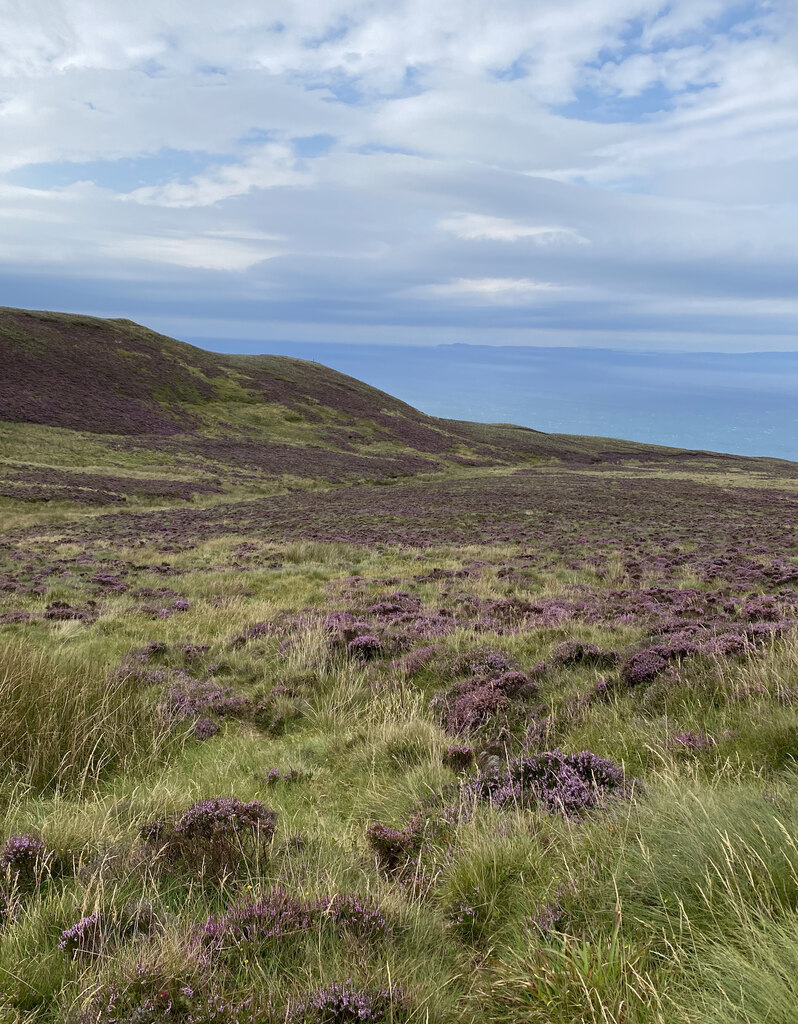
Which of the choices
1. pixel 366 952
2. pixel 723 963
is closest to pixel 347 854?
pixel 366 952

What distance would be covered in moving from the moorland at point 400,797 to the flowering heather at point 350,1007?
0.05 ft

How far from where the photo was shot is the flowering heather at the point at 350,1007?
226 cm


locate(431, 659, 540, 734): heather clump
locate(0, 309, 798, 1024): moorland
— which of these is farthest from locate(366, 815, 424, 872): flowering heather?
locate(431, 659, 540, 734): heather clump

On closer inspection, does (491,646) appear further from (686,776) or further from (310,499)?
(310,499)

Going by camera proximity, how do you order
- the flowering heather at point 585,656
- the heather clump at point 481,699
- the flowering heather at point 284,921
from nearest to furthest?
the flowering heather at point 284,921 → the heather clump at point 481,699 → the flowering heather at point 585,656

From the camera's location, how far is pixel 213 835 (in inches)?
145

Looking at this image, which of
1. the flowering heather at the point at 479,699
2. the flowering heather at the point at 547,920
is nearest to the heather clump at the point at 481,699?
the flowering heather at the point at 479,699

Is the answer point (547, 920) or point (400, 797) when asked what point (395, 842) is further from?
point (547, 920)

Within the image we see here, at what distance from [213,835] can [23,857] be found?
1087 mm

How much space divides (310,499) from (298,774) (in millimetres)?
38408

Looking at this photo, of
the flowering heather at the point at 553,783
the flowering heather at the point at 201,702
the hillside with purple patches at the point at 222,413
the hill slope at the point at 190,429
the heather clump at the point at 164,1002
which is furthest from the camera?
the hillside with purple patches at the point at 222,413

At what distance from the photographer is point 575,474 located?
70.2 metres

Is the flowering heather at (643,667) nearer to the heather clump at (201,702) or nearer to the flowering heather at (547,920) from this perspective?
the flowering heather at (547,920)

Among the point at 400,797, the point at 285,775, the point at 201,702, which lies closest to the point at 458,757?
the point at 400,797
